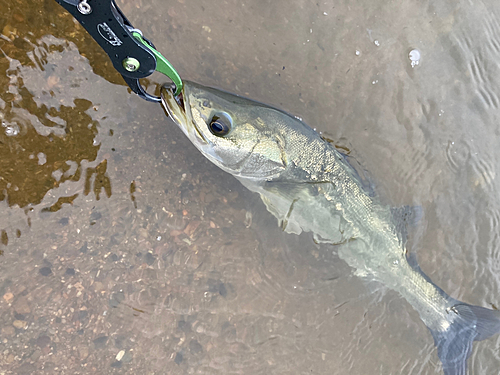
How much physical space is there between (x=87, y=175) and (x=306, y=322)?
2659 millimetres

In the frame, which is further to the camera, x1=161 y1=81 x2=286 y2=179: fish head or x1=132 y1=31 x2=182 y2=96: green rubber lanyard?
x1=161 y1=81 x2=286 y2=179: fish head

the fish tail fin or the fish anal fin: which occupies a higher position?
the fish anal fin

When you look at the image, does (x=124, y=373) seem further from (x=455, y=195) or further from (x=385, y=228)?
(x=455, y=195)

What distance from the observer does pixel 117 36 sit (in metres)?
1.91

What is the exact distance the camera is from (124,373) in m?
2.85

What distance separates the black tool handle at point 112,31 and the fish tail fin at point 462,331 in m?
3.77

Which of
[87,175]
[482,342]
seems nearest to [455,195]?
[482,342]

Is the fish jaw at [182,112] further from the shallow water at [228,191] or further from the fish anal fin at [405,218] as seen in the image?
the fish anal fin at [405,218]

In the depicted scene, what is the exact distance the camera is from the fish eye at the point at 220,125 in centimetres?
253

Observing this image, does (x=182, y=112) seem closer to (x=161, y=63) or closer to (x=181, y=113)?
(x=181, y=113)

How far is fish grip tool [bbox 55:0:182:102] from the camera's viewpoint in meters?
1.81

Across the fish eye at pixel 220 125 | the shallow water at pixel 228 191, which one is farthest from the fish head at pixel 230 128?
the shallow water at pixel 228 191

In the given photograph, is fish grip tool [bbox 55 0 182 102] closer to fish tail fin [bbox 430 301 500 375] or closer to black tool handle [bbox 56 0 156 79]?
black tool handle [bbox 56 0 156 79]

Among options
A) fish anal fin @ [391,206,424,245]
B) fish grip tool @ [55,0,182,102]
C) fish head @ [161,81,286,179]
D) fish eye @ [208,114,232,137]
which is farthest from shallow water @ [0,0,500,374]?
fish grip tool @ [55,0,182,102]
